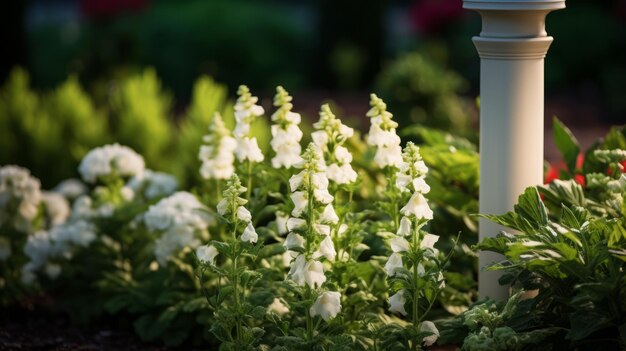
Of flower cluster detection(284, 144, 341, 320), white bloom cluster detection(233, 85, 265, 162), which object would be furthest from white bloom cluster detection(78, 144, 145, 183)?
flower cluster detection(284, 144, 341, 320)

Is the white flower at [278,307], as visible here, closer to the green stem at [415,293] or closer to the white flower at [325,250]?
the white flower at [325,250]

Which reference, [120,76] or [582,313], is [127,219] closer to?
[582,313]

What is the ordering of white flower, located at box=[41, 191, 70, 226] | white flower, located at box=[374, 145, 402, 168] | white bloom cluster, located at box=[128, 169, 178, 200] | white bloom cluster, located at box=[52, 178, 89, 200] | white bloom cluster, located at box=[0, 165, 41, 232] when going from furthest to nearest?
white bloom cluster, located at box=[52, 178, 89, 200]
white flower, located at box=[41, 191, 70, 226]
white bloom cluster, located at box=[128, 169, 178, 200]
white bloom cluster, located at box=[0, 165, 41, 232]
white flower, located at box=[374, 145, 402, 168]

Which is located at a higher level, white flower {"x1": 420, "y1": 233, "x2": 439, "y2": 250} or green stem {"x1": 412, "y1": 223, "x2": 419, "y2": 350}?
white flower {"x1": 420, "y1": 233, "x2": 439, "y2": 250}

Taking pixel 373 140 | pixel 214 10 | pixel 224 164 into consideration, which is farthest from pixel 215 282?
pixel 214 10

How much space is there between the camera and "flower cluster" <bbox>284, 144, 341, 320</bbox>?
350cm

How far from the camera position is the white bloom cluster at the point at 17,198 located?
4.91 m

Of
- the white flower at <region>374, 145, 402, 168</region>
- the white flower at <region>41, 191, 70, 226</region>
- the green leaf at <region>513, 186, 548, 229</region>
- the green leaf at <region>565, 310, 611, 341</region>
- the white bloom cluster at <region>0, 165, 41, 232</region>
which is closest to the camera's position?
the green leaf at <region>565, 310, 611, 341</region>

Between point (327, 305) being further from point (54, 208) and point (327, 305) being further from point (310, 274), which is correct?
point (54, 208)

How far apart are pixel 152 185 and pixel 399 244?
73.3 inches

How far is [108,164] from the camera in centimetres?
495

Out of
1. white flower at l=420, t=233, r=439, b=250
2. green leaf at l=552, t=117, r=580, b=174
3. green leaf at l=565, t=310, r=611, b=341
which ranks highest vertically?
green leaf at l=552, t=117, r=580, b=174

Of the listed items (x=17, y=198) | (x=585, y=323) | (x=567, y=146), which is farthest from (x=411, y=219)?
(x=17, y=198)

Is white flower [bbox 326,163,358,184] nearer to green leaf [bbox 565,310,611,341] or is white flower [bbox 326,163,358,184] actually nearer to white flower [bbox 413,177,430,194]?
white flower [bbox 413,177,430,194]
